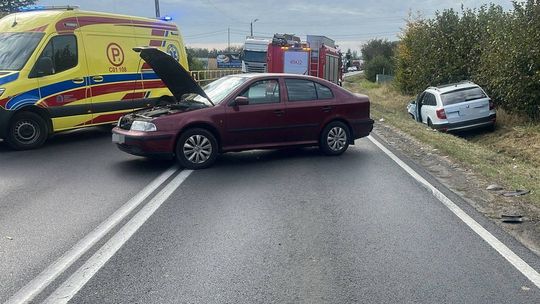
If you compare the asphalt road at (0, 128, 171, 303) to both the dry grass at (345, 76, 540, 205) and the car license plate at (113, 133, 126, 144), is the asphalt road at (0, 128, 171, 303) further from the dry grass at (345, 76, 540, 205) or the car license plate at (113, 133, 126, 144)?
the dry grass at (345, 76, 540, 205)

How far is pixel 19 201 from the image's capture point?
6715 mm

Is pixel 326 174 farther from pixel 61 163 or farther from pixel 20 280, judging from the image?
pixel 20 280

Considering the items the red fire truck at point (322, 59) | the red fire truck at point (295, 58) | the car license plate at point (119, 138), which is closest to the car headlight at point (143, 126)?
the car license plate at point (119, 138)

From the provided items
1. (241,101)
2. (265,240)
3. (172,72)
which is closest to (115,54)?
(172,72)

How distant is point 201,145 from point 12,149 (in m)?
4.29

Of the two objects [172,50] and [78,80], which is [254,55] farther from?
[78,80]

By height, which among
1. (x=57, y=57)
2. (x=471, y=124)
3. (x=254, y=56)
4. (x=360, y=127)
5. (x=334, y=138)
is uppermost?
(x=57, y=57)

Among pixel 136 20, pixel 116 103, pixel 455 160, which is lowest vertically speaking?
pixel 455 160

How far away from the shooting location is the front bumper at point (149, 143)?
27.6ft

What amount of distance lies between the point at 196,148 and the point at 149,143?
31.0 inches

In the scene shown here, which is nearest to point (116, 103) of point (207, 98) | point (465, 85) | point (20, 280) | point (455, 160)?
point (207, 98)

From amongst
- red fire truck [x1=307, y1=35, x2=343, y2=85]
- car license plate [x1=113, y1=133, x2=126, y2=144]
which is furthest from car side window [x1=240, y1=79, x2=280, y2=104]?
red fire truck [x1=307, y1=35, x2=343, y2=85]

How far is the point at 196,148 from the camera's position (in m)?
8.75

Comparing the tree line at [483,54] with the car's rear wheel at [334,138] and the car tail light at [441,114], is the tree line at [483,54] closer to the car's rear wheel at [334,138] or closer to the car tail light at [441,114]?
the car tail light at [441,114]
